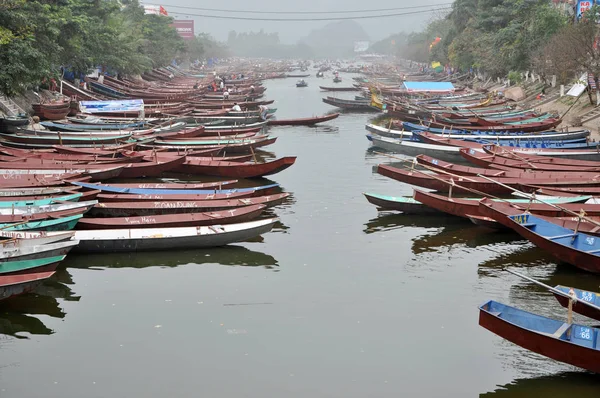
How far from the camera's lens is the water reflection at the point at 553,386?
11789 millimetres

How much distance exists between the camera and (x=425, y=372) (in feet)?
41.4

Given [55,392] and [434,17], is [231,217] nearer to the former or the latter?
[55,392]

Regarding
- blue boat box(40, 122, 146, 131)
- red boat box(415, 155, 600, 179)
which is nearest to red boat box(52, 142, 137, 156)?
blue boat box(40, 122, 146, 131)

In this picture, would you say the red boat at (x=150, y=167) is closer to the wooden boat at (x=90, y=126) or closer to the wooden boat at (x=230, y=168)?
the wooden boat at (x=230, y=168)

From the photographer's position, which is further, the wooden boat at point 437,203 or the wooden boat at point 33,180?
the wooden boat at point 33,180

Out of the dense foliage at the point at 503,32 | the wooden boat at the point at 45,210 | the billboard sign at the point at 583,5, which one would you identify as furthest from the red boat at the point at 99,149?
the billboard sign at the point at 583,5

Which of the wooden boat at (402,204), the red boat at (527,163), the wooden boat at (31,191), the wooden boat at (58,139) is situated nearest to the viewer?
the wooden boat at (31,191)

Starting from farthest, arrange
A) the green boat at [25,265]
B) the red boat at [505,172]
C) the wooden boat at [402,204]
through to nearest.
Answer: the red boat at [505,172], the wooden boat at [402,204], the green boat at [25,265]

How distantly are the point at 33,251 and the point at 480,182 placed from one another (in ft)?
43.9

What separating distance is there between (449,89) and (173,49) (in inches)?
1647

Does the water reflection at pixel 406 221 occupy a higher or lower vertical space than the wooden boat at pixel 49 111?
lower

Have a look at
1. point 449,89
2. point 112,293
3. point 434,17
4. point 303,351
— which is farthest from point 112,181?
point 434,17

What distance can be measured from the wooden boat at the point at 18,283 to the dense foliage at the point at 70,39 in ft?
48.5

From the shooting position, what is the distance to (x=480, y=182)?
73.9 feet
